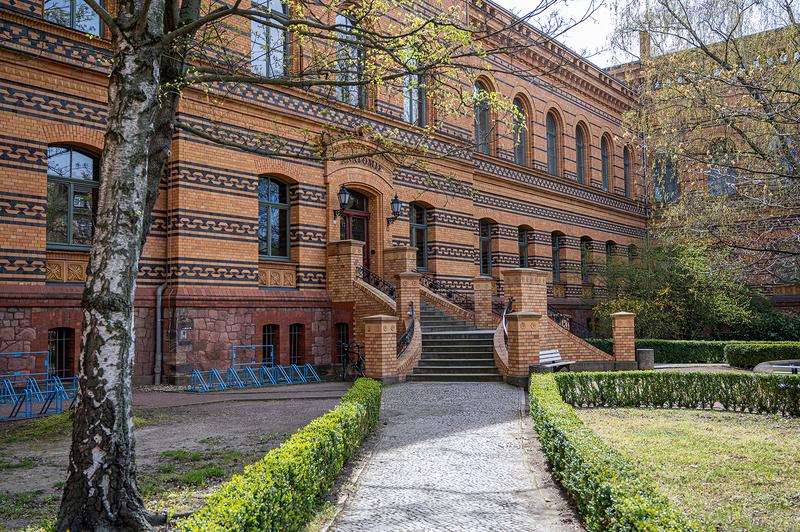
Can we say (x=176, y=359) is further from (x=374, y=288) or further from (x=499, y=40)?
(x=499, y=40)

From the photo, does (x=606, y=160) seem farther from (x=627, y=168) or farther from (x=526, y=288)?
(x=526, y=288)

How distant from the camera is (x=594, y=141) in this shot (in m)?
32.7

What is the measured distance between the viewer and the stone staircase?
1519cm

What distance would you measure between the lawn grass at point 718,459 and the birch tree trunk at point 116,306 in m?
4.29

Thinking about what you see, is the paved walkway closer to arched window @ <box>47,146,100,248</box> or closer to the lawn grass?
the lawn grass

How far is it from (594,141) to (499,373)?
21.0m

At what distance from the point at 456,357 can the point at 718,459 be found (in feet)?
28.1

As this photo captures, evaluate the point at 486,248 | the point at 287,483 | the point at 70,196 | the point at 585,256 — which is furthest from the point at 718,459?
the point at 585,256

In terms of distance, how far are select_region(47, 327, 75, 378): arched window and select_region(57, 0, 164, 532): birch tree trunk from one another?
897 centimetres

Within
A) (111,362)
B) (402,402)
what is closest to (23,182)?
(402,402)

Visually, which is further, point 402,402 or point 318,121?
point 318,121

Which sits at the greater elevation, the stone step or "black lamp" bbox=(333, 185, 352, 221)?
"black lamp" bbox=(333, 185, 352, 221)

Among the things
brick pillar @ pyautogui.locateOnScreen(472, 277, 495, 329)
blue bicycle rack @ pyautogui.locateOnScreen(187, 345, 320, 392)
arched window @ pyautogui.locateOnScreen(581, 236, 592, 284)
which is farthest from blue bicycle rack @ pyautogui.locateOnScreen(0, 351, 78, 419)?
arched window @ pyautogui.locateOnScreen(581, 236, 592, 284)

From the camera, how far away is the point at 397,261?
19281 mm
